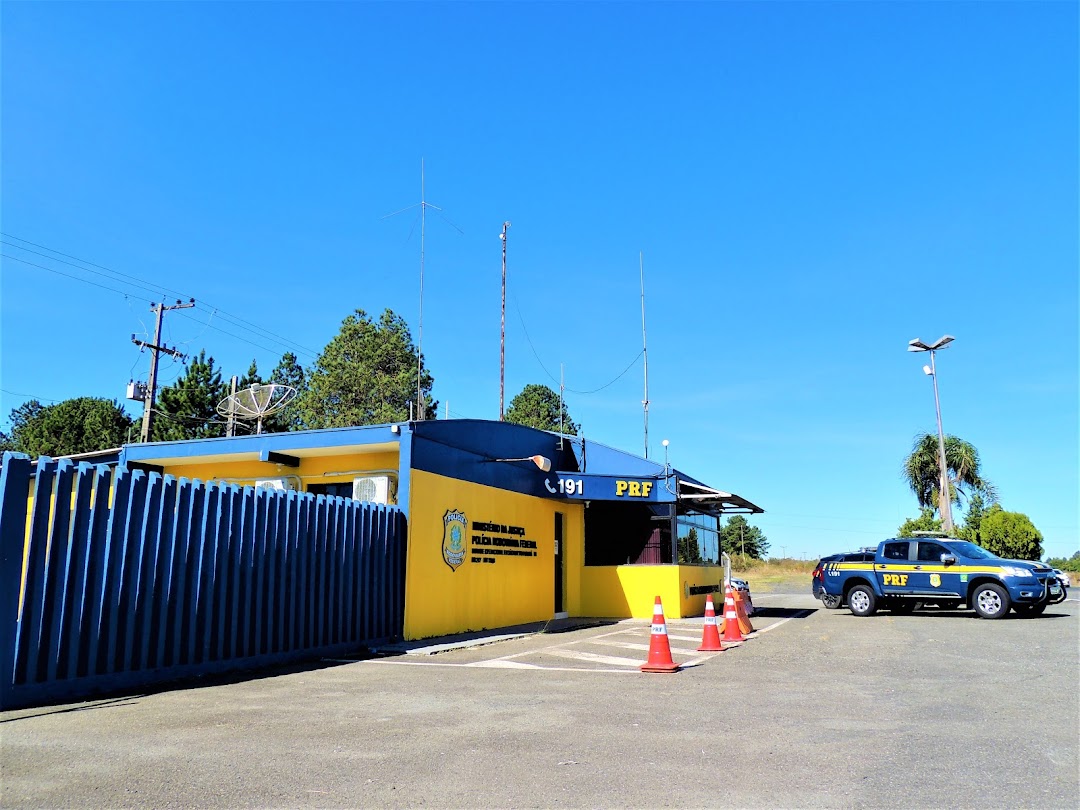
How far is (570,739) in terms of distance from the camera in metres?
5.88

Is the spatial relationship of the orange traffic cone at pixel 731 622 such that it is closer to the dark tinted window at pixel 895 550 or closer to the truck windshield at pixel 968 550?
the dark tinted window at pixel 895 550

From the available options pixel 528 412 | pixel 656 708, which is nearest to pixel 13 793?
pixel 656 708

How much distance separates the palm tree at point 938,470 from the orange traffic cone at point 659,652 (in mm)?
36986

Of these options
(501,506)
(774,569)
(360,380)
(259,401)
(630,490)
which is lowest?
(774,569)

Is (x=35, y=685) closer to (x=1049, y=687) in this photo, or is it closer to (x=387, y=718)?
(x=387, y=718)

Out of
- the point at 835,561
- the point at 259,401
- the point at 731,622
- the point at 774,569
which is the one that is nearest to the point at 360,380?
the point at 259,401

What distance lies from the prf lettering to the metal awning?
3.12 ft

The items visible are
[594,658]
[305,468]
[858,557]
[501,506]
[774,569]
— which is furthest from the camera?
[774,569]

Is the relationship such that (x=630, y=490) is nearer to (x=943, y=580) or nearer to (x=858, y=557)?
(x=858, y=557)

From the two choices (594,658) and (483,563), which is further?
(483,563)

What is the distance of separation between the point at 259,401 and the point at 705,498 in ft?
37.1

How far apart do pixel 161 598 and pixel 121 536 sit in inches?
36.2

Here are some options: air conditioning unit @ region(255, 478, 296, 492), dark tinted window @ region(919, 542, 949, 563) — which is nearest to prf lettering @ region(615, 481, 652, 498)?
dark tinted window @ region(919, 542, 949, 563)

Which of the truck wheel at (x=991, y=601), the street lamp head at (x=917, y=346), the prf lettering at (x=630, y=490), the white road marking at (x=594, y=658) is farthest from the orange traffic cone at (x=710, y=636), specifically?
the street lamp head at (x=917, y=346)
